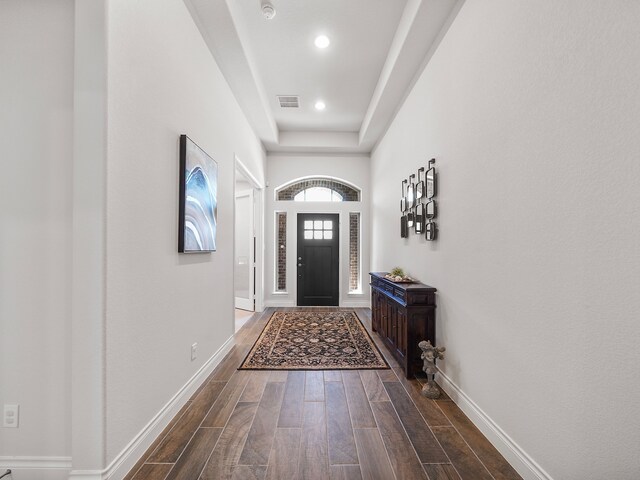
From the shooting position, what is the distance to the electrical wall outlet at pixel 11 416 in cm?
161

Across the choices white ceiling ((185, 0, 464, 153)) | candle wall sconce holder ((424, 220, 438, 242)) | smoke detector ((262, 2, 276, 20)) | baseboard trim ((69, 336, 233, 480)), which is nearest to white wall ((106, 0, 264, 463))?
baseboard trim ((69, 336, 233, 480))

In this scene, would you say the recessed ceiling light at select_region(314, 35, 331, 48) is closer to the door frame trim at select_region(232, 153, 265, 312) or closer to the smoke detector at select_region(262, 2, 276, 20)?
the smoke detector at select_region(262, 2, 276, 20)

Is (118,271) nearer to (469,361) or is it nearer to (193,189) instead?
(193,189)

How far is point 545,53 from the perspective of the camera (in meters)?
1.55

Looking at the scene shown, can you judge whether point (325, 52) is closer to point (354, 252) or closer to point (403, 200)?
point (403, 200)

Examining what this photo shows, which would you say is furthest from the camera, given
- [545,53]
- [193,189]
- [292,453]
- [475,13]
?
[193,189]

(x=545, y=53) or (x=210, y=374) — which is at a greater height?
(x=545, y=53)

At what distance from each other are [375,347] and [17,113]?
12.0ft

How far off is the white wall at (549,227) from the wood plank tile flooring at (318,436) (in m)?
0.30

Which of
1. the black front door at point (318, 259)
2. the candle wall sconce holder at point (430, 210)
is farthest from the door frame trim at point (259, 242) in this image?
the candle wall sconce holder at point (430, 210)

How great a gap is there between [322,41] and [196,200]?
7.28 feet

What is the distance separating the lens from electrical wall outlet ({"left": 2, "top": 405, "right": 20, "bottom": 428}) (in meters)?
1.61

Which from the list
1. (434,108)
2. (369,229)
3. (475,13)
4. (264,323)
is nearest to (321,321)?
(264,323)

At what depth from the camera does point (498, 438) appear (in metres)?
1.87
